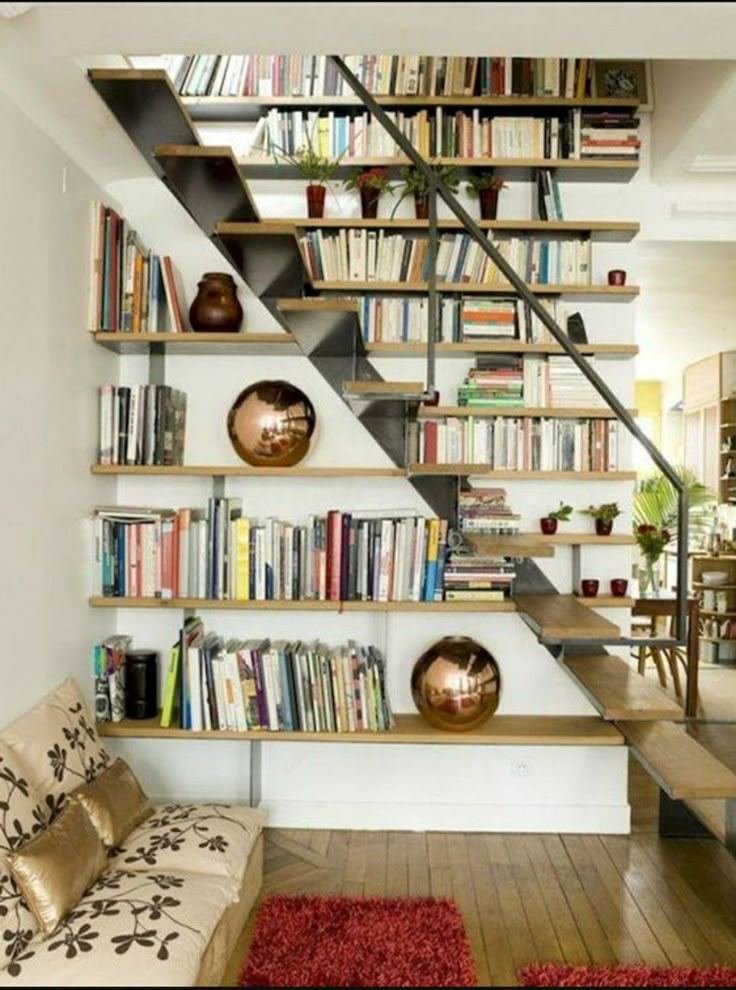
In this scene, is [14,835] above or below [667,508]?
below

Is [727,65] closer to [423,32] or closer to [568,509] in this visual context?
[423,32]

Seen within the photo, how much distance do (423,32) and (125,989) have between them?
250cm

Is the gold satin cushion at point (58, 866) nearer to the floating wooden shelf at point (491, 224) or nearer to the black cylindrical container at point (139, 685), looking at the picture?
the black cylindrical container at point (139, 685)

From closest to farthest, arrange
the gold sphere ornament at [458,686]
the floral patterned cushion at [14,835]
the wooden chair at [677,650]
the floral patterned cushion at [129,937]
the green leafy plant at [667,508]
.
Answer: the floral patterned cushion at [129,937], the floral patterned cushion at [14,835], the gold sphere ornament at [458,686], the wooden chair at [677,650], the green leafy plant at [667,508]

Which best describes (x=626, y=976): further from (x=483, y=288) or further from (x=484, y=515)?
(x=483, y=288)

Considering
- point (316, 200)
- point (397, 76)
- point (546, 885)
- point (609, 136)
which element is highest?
point (397, 76)

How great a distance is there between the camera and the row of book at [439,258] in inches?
149

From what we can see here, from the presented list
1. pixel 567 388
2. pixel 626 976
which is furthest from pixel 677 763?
pixel 567 388

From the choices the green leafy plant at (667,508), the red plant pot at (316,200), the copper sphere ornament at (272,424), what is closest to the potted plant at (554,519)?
the copper sphere ornament at (272,424)

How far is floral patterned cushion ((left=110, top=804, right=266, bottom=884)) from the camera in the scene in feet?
9.01

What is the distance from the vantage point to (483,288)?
3.70m

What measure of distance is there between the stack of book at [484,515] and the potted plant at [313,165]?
1.34 m

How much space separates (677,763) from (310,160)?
8.72ft

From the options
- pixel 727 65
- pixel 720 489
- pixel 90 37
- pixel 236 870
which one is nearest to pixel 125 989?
pixel 236 870
